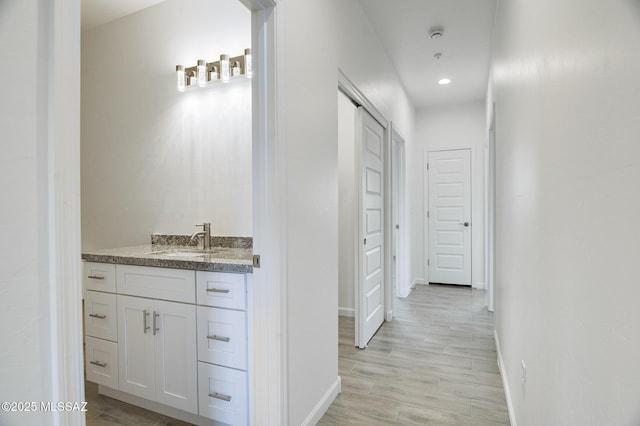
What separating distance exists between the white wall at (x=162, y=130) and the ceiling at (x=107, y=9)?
50mm

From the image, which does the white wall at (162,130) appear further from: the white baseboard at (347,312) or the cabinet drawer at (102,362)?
the white baseboard at (347,312)

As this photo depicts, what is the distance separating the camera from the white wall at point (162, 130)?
264cm

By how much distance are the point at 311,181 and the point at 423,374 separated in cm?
173

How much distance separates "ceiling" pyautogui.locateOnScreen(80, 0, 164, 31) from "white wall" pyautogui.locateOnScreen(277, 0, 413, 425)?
179 cm

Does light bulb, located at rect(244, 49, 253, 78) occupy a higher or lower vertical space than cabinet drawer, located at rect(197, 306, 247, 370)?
higher

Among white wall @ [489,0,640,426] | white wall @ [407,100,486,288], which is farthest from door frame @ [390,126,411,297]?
white wall @ [489,0,640,426]

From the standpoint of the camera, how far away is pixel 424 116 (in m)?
5.61

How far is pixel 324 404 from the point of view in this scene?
6.59ft

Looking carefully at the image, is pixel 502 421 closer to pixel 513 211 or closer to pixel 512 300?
pixel 512 300

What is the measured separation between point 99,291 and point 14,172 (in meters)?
1.80

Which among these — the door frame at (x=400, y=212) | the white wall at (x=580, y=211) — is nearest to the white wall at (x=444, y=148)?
the door frame at (x=400, y=212)

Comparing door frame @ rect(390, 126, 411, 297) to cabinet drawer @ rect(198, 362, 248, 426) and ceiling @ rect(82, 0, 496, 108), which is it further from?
cabinet drawer @ rect(198, 362, 248, 426)

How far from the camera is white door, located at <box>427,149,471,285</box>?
17.6 feet

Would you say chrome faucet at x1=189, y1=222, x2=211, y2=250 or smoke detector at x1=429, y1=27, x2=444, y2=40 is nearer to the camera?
chrome faucet at x1=189, y1=222, x2=211, y2=250
